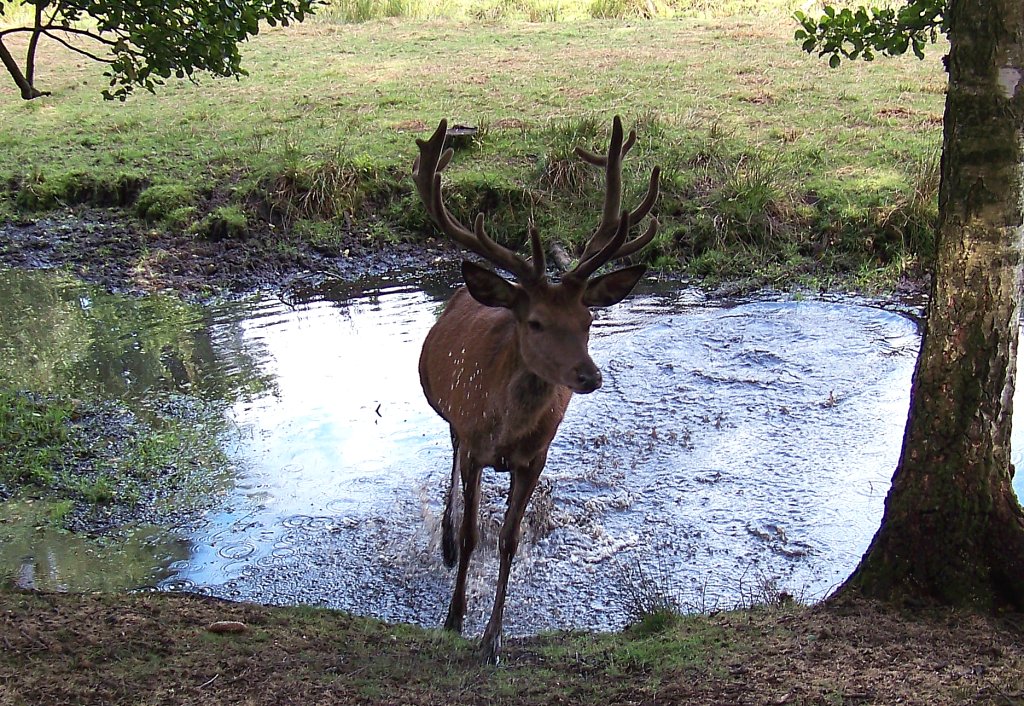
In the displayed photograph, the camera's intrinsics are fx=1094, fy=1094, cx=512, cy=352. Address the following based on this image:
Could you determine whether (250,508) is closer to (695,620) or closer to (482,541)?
(482,541)

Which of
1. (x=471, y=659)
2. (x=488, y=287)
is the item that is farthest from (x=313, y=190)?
(x=471, y=659)

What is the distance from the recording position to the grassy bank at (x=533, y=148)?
11.2 meters

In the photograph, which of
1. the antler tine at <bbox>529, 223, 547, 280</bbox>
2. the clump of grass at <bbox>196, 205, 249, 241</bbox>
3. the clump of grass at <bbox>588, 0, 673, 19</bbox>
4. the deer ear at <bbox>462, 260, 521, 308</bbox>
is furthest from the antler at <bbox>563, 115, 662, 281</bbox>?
the clump of grass at <bbox>588, 0, 673, 19</bbox>

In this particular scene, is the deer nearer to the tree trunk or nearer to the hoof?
the hoof

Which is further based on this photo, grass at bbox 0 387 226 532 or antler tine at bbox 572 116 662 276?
grass at bbox 0 387 226 532

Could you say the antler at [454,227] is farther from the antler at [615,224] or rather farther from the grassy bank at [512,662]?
the grassy bank at [512,662]

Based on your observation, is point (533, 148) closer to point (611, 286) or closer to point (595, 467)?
point (595, 467)

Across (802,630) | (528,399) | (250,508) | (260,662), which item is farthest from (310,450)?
(802,630)

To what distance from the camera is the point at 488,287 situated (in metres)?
5.04

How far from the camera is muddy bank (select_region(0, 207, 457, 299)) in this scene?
11.1 meters

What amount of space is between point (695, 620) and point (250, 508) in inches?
114

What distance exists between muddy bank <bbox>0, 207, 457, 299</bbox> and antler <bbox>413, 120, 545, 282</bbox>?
5.68m

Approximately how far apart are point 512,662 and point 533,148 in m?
9.23

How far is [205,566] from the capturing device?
5.74 meters
